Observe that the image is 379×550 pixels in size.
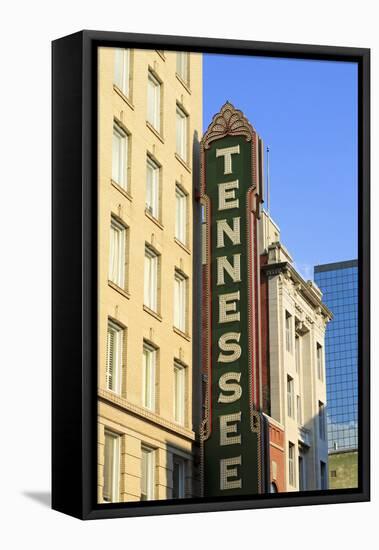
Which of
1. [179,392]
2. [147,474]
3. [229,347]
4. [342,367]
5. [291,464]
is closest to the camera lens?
[147,474]

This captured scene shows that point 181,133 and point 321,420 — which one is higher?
point 181,133

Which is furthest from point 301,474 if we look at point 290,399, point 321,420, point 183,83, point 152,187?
point 183,83

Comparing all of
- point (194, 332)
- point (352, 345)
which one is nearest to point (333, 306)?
point (352, 345)

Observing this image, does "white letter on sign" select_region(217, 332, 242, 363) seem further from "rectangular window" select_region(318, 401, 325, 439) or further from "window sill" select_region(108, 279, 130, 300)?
"window sill" select_region(108, 279, 130, 300)

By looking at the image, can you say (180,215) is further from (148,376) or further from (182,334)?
(148,376)

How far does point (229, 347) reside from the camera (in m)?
19.5

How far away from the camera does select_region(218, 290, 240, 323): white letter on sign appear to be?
767 inches

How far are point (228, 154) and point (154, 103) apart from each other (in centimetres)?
141

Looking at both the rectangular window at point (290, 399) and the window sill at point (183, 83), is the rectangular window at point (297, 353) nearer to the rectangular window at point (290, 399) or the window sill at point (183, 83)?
the rectangular window at point (290, 399)

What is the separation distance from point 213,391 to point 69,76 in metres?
4.18

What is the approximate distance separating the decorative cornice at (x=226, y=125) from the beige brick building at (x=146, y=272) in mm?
250

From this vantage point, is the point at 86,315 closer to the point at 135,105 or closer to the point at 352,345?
the point at 135,105

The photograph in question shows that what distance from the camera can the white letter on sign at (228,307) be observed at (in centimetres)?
1948

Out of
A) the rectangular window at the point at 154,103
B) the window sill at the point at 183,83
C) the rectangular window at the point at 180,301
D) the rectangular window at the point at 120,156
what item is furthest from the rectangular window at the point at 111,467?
the window sill at the point at 183,83
